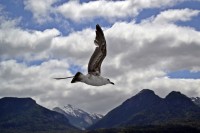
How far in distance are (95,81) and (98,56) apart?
147 cm

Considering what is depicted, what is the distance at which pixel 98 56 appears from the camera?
19734 millimetres

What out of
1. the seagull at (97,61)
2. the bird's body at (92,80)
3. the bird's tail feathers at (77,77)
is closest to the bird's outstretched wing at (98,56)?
the seagull at (97,61)

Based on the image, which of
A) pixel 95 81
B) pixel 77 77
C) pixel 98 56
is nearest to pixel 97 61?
pixel 98 56

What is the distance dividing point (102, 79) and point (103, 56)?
127cm

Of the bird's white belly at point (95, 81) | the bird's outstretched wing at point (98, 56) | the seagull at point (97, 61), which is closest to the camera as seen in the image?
the bird's white belly at point (95, 81)

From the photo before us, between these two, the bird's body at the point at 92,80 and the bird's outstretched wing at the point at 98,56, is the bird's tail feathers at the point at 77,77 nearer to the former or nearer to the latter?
the bird's body at the point at 92,80

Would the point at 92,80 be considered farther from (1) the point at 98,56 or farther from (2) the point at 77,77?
(1) the point at 98,56

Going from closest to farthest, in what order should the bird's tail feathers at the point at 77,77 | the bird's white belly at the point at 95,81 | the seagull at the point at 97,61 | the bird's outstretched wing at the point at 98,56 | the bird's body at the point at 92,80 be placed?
the bird's tail feathers at the point at 77,77 < the bird's body at the point at 92,80 < the bird's white belly at the point at 95,81 < the seagull at the point at 97,61 < the bird's outstretched wing at the point at 98,56

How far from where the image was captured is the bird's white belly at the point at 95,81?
735 inches

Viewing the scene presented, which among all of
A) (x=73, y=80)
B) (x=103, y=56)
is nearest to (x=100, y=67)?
(x=103, y=56)

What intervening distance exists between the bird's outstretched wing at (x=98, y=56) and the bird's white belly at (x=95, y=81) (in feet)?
1.08

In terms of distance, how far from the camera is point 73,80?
18281mm

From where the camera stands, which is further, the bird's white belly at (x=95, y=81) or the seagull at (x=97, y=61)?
the seagull at (x=97, y=61)

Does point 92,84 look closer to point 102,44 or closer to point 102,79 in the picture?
point 102,79
